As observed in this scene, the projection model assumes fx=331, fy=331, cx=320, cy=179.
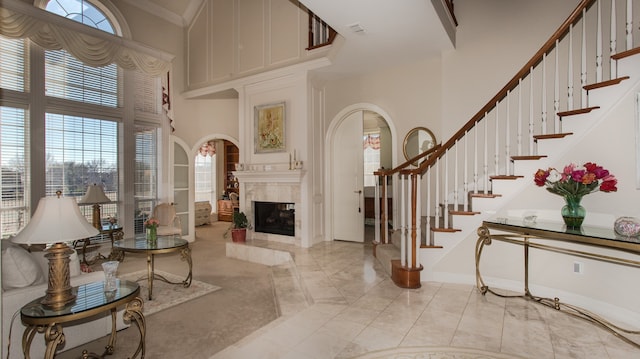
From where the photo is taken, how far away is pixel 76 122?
18.0 ft

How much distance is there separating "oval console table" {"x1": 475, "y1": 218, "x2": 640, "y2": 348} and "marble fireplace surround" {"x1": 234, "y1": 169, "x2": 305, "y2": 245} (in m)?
3.09

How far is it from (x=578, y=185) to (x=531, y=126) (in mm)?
883

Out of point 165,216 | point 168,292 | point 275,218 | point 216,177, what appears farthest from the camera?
point 216,177

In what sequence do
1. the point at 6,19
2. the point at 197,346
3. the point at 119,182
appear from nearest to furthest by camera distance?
the point at 197,346, the point at 6,19, the point at 119,182

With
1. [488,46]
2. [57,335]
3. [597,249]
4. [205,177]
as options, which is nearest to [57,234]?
[57,335]

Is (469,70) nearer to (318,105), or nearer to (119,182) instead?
(318,105)

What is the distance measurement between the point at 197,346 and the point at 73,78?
504 centimetres

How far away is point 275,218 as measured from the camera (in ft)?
20.6

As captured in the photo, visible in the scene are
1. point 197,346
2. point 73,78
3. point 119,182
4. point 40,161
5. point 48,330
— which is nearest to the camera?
point 48,330

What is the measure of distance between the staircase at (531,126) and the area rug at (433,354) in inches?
47.1

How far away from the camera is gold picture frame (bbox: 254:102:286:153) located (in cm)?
600

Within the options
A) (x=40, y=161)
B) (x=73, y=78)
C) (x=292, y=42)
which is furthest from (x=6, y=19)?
(x=292, y=42)

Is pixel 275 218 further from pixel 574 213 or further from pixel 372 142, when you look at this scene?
pixel 574 213

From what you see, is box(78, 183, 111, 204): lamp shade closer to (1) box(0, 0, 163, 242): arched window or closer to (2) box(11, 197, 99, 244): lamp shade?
(1) box(0, 0, 163, 242): arched window
